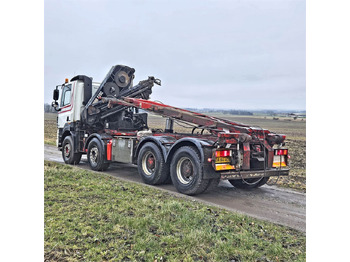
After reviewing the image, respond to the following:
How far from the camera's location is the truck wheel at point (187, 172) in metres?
6.63

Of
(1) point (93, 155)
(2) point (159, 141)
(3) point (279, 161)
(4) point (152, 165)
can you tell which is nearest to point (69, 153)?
(1) point (93, 155)

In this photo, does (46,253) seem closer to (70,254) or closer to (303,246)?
(70,254)

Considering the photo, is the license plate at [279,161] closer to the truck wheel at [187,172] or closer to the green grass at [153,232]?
the truck wheel at [187,172]

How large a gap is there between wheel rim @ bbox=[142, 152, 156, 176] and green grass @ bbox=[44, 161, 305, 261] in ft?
6.34

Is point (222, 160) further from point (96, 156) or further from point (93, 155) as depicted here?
point (93, 155)

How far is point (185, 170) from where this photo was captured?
705cm

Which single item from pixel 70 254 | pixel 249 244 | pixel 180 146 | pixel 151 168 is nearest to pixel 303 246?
pixel 249 244

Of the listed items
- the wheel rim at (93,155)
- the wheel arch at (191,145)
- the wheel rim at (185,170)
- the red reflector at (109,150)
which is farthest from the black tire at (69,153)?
the wheel rim at (185,170)

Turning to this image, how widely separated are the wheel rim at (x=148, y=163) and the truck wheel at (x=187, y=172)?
0.91m

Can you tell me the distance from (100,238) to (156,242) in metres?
0.76

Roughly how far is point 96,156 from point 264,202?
231 inches

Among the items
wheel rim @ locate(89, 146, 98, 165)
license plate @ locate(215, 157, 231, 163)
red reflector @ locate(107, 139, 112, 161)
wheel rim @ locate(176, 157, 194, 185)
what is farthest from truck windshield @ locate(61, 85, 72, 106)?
license plate @ locate(215, 157, 231, 163)

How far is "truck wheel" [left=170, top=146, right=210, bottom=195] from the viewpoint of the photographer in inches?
261

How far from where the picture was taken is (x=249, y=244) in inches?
156
